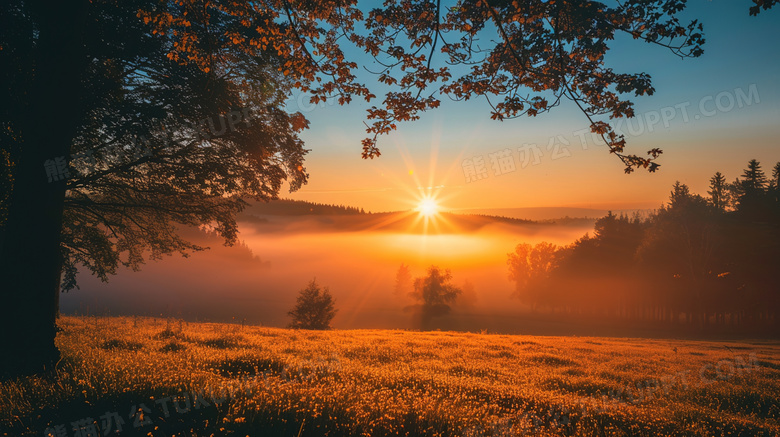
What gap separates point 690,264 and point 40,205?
65.1 m

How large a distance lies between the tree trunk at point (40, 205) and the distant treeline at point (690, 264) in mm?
64061

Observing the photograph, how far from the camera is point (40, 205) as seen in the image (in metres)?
6.54

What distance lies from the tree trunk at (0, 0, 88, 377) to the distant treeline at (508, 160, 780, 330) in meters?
64.1

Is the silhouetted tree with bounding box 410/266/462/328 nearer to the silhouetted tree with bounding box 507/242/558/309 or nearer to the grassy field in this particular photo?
the silhouetted tree with bounding box 507/242/558/309

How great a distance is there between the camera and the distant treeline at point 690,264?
4584 cm

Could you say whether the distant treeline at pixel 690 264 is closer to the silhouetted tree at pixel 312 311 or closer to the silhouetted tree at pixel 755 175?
the silhouetted tree at pixel 755 175

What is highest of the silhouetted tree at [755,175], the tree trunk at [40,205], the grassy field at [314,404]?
the silhouetted tree at [755,175]

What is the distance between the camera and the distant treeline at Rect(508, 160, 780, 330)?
45.8 m

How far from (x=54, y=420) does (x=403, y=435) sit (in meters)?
3.99

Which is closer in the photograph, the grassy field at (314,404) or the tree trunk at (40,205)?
the grassy field at (314,404)

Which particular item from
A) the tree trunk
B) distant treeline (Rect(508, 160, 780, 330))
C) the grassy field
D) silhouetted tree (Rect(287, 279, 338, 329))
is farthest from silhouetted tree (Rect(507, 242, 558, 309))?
the tree trunk

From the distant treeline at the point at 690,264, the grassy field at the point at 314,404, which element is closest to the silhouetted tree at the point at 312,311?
the grassy field at the point at 314,404

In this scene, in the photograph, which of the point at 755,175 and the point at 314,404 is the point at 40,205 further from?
the point at 755,175

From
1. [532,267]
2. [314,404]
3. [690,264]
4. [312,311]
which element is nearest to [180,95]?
[314,404]
